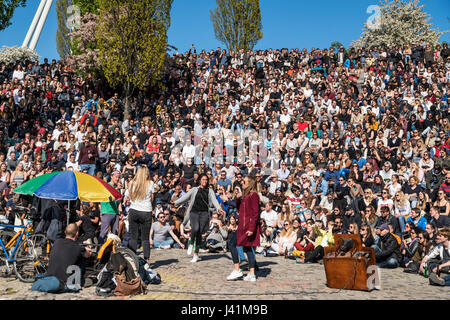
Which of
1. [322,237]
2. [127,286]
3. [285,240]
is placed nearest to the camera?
[127,286]

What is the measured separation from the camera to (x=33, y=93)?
853 inches

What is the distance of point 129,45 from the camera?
25.5 metres

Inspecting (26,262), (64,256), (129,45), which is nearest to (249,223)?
(64,256)

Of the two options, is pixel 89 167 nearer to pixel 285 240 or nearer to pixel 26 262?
pixel 285 240

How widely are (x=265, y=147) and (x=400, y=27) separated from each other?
1366 inches

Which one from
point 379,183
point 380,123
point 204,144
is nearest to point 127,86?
point 204,144

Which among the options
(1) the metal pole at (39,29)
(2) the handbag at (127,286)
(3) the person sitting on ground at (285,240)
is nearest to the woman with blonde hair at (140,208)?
(2) the handbag at (127,286)

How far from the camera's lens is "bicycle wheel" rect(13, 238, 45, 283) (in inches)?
315

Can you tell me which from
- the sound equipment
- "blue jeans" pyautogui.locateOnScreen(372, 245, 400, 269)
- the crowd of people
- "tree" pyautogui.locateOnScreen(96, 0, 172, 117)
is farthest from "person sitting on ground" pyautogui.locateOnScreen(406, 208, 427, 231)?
"tree" pyautogui.locateOnScreen(96, 0, 172, 117)

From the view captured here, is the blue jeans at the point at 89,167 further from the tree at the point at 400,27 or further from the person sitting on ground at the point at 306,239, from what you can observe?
the tree at the point at 400,27

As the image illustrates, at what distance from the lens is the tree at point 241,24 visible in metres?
45.7

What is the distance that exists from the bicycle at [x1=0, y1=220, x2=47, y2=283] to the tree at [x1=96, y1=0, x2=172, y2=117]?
686 inches

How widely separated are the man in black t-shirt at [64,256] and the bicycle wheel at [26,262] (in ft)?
3.07

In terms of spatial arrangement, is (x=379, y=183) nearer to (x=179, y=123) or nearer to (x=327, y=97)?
(x=327, y=97)
